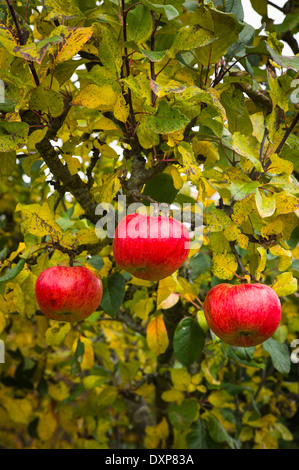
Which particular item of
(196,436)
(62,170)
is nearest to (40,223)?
(62,170)

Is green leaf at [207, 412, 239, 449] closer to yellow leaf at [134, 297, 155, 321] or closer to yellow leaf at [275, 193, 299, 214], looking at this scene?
yellow leaf at [134, 297, 155, 321]

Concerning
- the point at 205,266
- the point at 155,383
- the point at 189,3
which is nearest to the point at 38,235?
the point at 189,3

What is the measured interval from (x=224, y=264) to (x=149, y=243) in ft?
0.74

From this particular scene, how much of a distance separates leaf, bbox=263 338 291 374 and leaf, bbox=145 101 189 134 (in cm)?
81

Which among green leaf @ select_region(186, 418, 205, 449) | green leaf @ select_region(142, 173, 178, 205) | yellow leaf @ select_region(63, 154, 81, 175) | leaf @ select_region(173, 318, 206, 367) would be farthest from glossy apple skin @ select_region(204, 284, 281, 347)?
green leaf @ select_region(186, 418, 205, 449)

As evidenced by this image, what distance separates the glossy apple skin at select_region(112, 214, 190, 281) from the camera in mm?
710

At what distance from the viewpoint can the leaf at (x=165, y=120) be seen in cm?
66

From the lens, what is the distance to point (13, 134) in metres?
0.74

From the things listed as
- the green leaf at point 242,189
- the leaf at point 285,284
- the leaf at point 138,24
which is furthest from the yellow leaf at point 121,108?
the leaf at point 285,284

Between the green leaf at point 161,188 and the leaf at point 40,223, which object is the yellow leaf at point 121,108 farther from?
the leaf at point 40,223

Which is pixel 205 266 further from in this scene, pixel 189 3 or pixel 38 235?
pixel 189 3

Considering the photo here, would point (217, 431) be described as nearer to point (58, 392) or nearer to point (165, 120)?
point (58, 392)

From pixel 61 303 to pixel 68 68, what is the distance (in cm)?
46
